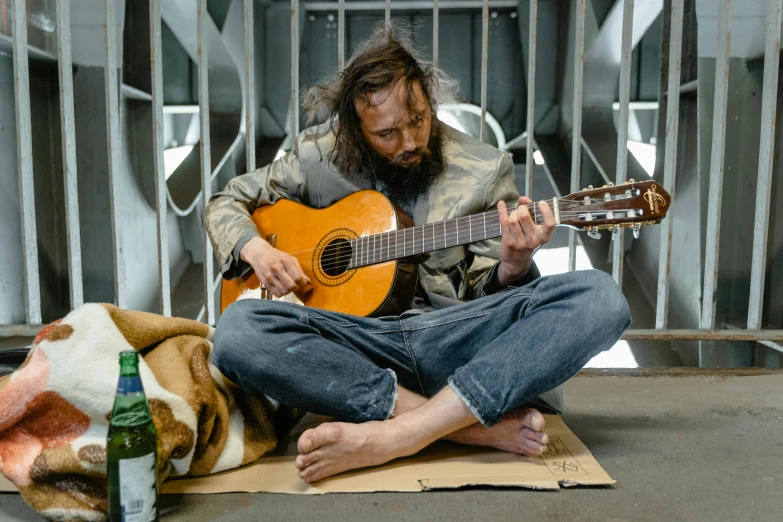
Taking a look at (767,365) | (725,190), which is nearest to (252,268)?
(725,190)

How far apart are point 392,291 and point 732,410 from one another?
3.29 ft

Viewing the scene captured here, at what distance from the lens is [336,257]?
1.67m

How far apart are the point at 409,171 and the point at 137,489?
957 mm

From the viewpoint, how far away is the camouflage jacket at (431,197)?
164cm

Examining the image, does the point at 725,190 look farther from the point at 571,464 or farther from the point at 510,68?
the point at 571,464

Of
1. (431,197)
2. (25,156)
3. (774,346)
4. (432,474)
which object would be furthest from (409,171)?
(774,346)

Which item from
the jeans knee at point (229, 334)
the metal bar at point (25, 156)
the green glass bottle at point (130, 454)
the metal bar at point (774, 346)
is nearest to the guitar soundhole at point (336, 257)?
the jeans knee at point (229, 334)

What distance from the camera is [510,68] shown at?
2.87 m

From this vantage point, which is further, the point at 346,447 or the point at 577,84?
the point at 577,84

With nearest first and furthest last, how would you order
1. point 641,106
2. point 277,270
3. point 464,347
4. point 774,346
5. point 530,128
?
point 464,347
point 277,270
point 530,128
point 774,346
point 641,106

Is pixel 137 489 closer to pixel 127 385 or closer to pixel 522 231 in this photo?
pixel 127 385

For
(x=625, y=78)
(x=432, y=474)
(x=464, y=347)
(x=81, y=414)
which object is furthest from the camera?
(x=625, y=78)

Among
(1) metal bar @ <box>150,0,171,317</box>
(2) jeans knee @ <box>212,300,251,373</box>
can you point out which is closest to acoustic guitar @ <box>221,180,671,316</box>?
(2) jeans knee @ <box>212,300,251,373</box>

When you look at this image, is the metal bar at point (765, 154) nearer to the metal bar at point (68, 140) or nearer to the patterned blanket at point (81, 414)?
the patterned blanket at point (81, 414)
